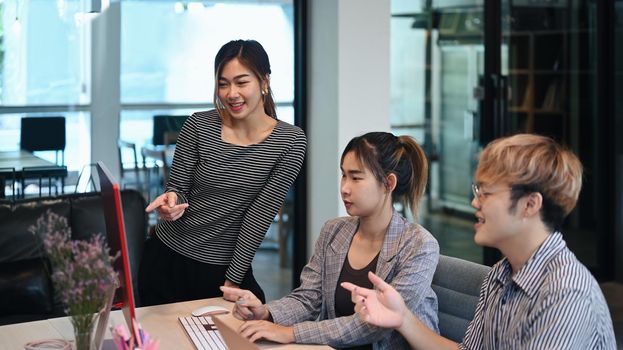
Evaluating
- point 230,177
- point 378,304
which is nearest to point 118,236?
point 378,304

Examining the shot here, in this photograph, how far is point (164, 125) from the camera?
4.55 m

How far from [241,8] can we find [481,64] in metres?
1.65

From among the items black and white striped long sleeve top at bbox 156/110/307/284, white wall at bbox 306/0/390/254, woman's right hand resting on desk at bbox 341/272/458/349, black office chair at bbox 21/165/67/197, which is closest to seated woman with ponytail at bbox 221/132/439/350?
woman's right hand resting on desk at bbox 341/272/458/349

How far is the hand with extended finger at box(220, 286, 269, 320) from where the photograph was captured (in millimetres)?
2621

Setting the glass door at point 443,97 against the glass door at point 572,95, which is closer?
the glass door at point 443,97

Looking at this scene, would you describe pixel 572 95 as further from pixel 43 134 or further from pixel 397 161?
pixel 397 161

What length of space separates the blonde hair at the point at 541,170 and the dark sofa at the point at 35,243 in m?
1.90

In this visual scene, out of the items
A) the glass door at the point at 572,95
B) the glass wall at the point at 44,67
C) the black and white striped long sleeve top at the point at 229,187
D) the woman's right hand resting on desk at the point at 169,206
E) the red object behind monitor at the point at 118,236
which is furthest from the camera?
the glass door at the point at 572,95

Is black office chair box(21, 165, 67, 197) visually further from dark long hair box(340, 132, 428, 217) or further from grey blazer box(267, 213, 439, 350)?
dark long hair box(340, 132, 428, 217)

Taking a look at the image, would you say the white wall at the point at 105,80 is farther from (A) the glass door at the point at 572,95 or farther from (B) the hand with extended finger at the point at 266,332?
(A) the glass door at the point at 572,95

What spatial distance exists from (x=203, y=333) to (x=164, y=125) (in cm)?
214

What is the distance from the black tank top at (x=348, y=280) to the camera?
2.69m

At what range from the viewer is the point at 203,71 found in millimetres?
4594

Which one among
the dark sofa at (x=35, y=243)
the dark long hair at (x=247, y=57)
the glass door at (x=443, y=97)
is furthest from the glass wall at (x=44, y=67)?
the glass door at (x=443, y=97)
